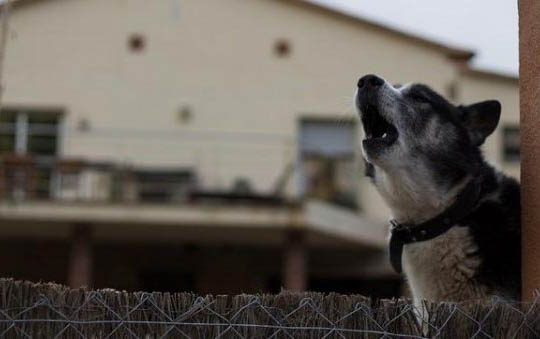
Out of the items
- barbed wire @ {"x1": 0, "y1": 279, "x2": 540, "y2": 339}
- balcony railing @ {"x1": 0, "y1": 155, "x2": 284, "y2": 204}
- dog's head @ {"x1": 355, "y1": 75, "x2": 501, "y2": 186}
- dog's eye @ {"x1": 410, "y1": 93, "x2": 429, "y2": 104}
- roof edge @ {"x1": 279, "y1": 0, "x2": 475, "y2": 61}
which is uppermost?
roof edge @ {"x1": 279, "y1": 0, "x2": 475, "y2": 61}

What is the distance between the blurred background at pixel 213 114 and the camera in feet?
96.1

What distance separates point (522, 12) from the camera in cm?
593

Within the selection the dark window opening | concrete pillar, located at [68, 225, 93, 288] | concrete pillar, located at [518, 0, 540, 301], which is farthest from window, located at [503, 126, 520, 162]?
concrete pillar, located at [518, 0, 540, 301]

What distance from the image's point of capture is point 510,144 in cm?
3048

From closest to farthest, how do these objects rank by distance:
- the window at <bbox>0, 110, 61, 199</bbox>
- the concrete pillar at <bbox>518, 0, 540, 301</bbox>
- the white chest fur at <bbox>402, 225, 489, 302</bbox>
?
the concrete pillar at <bbox>518, 0, 540, 301</bbox>, the white chest fur at <bbox>402, 225, 489, 302</bbox>, the window at <bbox>0, 110, 61, 199</bbox>

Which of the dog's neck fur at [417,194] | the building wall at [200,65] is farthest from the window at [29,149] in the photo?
the dog's neck fur at [417,194]

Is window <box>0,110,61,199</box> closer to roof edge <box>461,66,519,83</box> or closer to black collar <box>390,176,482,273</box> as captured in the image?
roof edge <box>461,66,519,83</box>

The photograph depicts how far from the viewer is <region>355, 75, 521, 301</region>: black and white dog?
250 inches

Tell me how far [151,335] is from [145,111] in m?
26.0

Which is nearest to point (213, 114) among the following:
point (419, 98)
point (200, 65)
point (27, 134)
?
point (200, 65)

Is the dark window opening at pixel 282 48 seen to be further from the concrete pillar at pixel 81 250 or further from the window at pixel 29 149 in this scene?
the concrete pillar at pixel 81 250

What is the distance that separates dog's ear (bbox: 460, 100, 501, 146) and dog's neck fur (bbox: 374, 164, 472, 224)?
11.4 inches

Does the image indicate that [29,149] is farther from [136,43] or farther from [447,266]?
[447,266]

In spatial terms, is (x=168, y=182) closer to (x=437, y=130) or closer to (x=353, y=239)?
(x=353, y=239)
